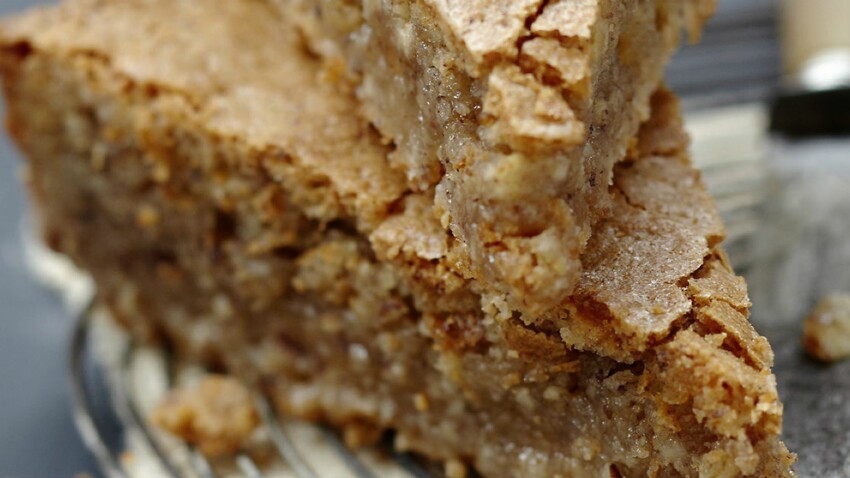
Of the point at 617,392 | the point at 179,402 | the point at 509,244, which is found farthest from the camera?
the point at 179,402

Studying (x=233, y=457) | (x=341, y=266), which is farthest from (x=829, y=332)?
(x=233, y=457)

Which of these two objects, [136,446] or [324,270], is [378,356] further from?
[136,446]

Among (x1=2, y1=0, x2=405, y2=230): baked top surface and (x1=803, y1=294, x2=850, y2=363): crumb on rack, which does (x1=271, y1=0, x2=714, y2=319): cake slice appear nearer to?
(x1=2, y1=0, x2=405, y2=230): baked top surface

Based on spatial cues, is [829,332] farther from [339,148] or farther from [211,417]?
[211,417]

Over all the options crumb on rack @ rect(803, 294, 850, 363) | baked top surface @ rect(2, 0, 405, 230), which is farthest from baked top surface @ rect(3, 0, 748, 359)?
crumb on rack @ rect(803, 294, 850, 363)

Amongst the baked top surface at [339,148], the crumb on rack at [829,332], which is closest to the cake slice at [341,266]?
the baked top surface at [339,148]

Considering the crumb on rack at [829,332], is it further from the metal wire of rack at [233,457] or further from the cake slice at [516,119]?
the metal wire of rack at [233,457]

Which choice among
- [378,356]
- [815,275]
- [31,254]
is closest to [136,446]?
[378,356]
